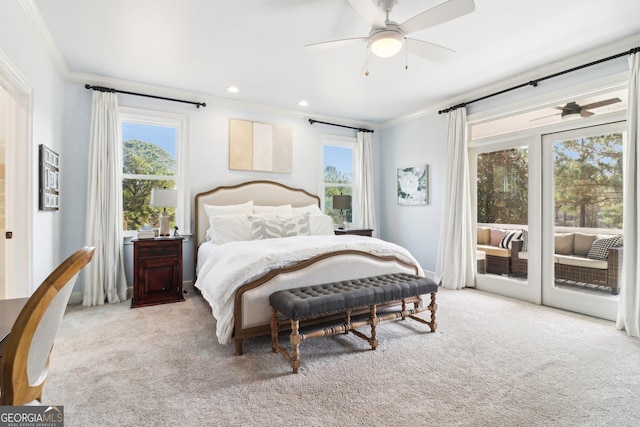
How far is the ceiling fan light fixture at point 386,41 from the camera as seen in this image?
237 cm

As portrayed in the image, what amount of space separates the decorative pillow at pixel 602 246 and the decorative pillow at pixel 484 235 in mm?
1135

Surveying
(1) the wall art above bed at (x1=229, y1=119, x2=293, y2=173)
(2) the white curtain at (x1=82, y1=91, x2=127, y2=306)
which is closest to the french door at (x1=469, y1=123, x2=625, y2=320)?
(1) the wall art above bed at (x1=229, y1=119, x2=293, y2=173)

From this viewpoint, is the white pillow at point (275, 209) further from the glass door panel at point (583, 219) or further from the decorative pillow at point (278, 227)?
the glass door panel at point (583, 219)

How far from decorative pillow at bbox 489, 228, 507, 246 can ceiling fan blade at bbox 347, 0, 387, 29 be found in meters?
3.16

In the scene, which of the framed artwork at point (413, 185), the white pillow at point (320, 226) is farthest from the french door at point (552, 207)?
the white pillow at point (320, 226)

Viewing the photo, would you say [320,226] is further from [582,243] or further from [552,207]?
[582,243]

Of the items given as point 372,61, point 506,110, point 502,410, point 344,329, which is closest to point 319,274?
point 344,329

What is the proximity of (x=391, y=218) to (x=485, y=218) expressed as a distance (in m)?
1.75

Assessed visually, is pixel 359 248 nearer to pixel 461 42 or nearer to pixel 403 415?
pixel 403 415

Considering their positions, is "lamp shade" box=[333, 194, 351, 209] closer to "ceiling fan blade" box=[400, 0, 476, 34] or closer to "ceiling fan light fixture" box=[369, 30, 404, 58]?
"ceiling fan light fixture" box=[369, 30, 404, 58]

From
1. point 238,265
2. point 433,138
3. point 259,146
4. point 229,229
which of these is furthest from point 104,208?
point 433,138

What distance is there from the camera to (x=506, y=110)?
4035 millimetres

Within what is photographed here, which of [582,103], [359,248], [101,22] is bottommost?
[359,248]

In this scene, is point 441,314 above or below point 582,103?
below
